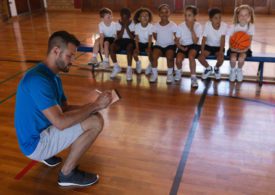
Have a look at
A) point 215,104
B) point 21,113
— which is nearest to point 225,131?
point 215,104

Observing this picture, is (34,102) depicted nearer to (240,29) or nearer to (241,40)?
(241,40)

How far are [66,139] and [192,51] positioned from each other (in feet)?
8.24

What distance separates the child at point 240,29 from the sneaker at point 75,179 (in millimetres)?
2608

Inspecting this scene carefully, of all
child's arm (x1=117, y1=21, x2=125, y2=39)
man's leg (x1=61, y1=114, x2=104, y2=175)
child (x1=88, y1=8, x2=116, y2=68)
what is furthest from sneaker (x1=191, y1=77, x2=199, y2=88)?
man's leg (x1=61, y1=114, x2=104, y2=175)

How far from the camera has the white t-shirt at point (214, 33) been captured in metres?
4.27

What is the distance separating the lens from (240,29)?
4246 millimetres

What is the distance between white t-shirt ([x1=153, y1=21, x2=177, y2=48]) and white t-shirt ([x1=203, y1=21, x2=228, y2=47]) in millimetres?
436

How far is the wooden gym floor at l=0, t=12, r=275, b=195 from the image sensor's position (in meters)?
2.48

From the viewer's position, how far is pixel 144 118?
3492mm

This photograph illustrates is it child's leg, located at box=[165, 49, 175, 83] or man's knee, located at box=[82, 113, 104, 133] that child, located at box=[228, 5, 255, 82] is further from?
man's knee, located at box=[82, 113, 104, 133]

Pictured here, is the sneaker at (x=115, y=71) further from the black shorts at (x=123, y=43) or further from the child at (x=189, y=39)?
the child at (x=189, y=39)

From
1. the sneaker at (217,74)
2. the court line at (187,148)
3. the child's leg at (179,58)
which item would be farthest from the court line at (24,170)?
the sneaker at (217,74)

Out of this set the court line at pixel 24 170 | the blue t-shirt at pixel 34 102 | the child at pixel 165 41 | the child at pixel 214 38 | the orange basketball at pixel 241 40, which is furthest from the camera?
the child at pixel 165 41

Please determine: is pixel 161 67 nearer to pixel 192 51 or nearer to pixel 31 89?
pixel 192 51
